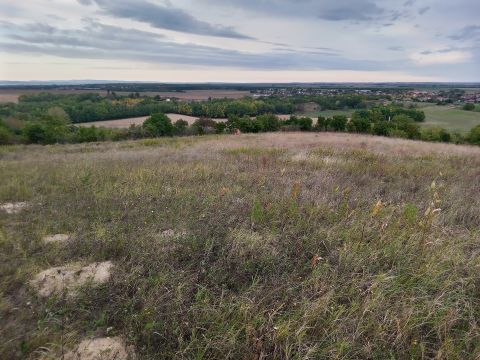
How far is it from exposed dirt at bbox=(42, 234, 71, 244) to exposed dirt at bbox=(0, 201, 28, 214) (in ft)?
4.23

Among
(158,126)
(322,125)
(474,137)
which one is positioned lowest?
(474,137)

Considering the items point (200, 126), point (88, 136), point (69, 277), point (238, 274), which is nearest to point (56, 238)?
point (69, 277)

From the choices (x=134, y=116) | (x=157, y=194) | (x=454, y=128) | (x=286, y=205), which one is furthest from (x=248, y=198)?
(x=134, y=116)

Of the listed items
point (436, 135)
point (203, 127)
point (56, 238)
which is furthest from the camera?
point (203, 127)

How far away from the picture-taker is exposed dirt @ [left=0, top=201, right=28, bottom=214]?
4.61m

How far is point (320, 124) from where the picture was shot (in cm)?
4356

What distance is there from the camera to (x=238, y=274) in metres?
2.98

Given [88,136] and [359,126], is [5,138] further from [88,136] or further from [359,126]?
[359,126]

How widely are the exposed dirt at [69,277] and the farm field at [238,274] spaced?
0.02 metres

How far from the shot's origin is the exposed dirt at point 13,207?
461 cm

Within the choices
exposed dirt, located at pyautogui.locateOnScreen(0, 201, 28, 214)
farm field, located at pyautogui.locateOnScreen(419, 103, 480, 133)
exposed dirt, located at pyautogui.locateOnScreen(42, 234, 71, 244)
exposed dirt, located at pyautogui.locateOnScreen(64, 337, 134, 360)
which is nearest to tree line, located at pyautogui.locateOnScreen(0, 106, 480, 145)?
farm field, located at pyautogui.locateOnScreen(419, 103, 480, 133)

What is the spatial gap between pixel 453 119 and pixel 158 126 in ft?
178

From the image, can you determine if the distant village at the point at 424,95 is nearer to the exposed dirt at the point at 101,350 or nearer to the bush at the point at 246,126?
the bush at the point at 246,126

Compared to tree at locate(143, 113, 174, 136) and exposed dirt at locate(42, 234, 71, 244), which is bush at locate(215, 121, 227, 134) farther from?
exposed dirt at locate(42, 234, 71, 244)
